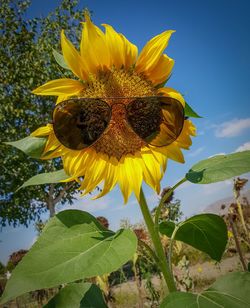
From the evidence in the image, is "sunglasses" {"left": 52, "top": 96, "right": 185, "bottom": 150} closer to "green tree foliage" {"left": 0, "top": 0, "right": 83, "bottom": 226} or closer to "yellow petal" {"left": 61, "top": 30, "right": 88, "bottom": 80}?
"yellow petal" {"left": 61, "top": 30, "right": 88, "bottom": 80}

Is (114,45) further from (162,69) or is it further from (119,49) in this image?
(162,69)

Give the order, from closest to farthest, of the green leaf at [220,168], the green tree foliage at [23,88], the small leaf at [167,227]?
the green leaf at [220,168] < the small leaf at [167,227] < the green tree foliage at [23,88]

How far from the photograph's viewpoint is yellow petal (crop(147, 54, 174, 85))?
826 mm

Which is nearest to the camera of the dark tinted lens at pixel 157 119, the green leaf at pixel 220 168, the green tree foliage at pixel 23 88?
the green leaf at pixel 220 168

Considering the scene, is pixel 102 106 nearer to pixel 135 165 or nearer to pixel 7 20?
pixel 135 165

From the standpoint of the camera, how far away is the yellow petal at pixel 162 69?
0.83 metres

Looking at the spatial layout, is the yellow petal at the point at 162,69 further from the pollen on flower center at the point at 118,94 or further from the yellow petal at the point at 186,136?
the yellow petal at the point at 186,136

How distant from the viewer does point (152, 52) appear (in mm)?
815

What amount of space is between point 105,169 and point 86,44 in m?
0.29

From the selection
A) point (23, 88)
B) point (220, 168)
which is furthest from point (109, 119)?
point (23, 88)

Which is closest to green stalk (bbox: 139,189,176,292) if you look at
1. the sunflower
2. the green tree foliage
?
the sunflower

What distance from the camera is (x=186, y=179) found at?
74cm

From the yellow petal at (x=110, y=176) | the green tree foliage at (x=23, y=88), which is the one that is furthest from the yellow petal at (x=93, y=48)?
the green tree foliage at (x=23, y=88)

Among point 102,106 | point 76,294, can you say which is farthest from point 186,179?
point 76,294
